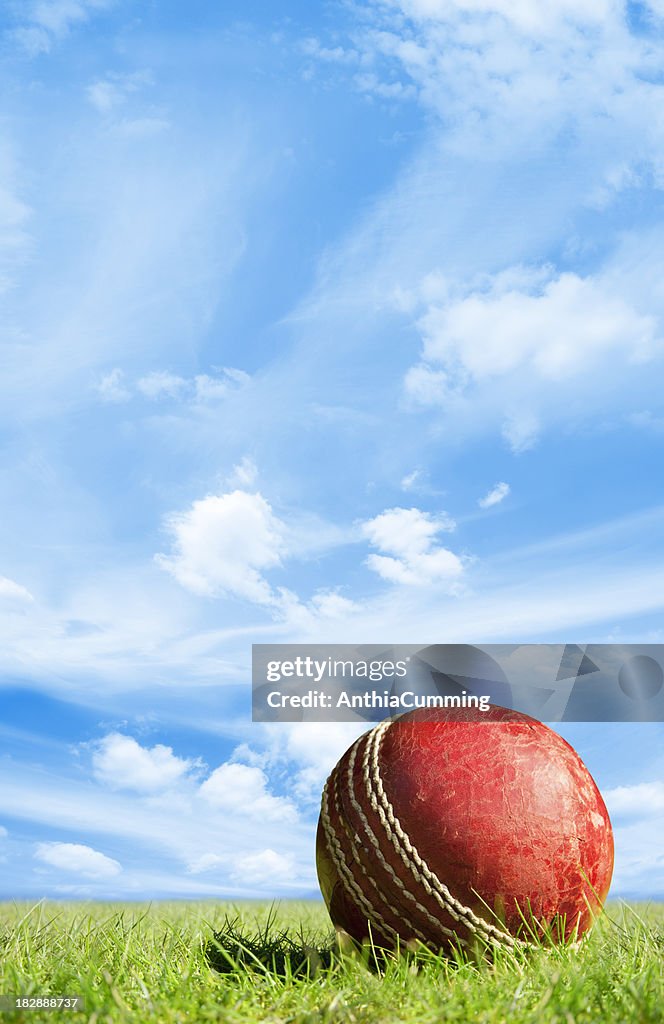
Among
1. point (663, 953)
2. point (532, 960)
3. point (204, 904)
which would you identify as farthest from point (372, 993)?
point (204, 904)

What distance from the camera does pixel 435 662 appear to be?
262 inches

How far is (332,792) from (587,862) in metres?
1.55

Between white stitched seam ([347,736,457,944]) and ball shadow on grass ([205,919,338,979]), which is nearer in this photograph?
white stitched seam ([347,736,457,944])

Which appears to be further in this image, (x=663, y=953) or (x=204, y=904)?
(x=204, y=904)

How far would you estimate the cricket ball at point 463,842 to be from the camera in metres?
5.06

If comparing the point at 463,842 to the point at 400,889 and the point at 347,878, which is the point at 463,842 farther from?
the point at 347,878

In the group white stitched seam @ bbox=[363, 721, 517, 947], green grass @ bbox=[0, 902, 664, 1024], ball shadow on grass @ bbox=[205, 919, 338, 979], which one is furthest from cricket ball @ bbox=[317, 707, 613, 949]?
ball shadow on grass @ bbox=[205, 919, 338, 979]

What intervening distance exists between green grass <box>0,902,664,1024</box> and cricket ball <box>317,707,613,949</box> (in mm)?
211

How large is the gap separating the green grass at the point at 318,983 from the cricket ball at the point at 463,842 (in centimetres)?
21

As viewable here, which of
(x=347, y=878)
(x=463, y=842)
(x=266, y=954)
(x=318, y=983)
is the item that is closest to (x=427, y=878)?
(x=463, y=842)

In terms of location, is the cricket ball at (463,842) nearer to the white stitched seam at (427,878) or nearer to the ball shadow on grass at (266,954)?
the white stitched seam at (427,878)

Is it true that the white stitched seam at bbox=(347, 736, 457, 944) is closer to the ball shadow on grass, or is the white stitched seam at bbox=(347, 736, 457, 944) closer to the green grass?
the green grass

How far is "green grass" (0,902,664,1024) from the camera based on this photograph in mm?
3904

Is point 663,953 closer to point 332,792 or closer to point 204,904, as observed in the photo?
point 332,792
